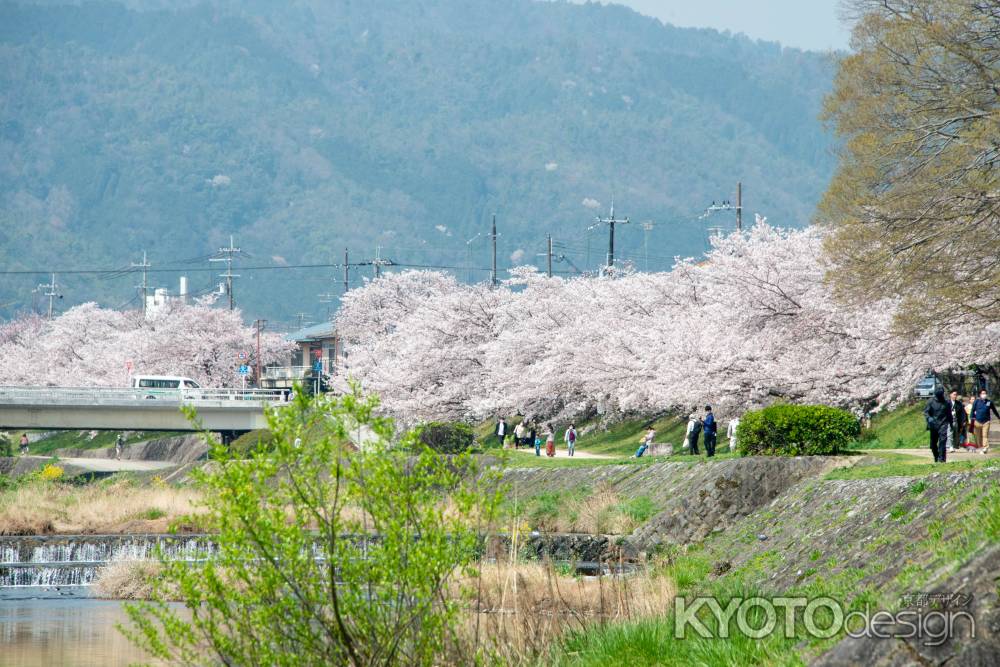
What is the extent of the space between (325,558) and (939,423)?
1735 cm

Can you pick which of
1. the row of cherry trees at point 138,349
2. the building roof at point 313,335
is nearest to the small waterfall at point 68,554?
the row of cherry trees at point 138,349

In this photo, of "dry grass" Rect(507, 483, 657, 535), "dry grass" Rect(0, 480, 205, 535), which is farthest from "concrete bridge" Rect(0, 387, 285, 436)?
"dry grass" Rect(507, 483, 657, 535)

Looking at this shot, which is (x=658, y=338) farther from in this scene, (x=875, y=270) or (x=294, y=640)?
(x=294, y=640)

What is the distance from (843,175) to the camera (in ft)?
114

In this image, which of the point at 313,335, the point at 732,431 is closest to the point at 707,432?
the point at 732,431

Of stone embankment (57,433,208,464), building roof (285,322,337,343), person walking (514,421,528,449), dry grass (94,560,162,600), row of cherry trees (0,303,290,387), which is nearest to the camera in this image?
dry grass (94,560,162,600)

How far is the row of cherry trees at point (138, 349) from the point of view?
322 feet

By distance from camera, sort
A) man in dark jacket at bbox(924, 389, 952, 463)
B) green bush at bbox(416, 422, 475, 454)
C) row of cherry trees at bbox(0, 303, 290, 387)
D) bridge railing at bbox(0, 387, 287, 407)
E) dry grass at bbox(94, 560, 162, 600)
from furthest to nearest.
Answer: row of cherry trees at bbox(0, 303, 290, 387) → bridge railing at bbox(0, 387, 287, 407) → green bush at bbox(416, 422, 475, 454) → dry grass at bbox(94, 560, 162, 600) → man in dark jacket at bbox(924, 389, 952, 463)

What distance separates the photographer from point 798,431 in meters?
28.2

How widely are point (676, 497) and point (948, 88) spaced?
38.8ft

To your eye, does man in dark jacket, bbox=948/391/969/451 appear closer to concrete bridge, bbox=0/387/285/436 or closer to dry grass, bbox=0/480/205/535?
dry grass, bbox=0/480/205/535

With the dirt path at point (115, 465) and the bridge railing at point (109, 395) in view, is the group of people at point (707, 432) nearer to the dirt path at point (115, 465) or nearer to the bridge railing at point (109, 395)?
the bridge railing at point (109, 395)

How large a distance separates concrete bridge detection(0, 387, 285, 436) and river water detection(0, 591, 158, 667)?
1426 inches

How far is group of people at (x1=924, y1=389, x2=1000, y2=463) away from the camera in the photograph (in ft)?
83.5
